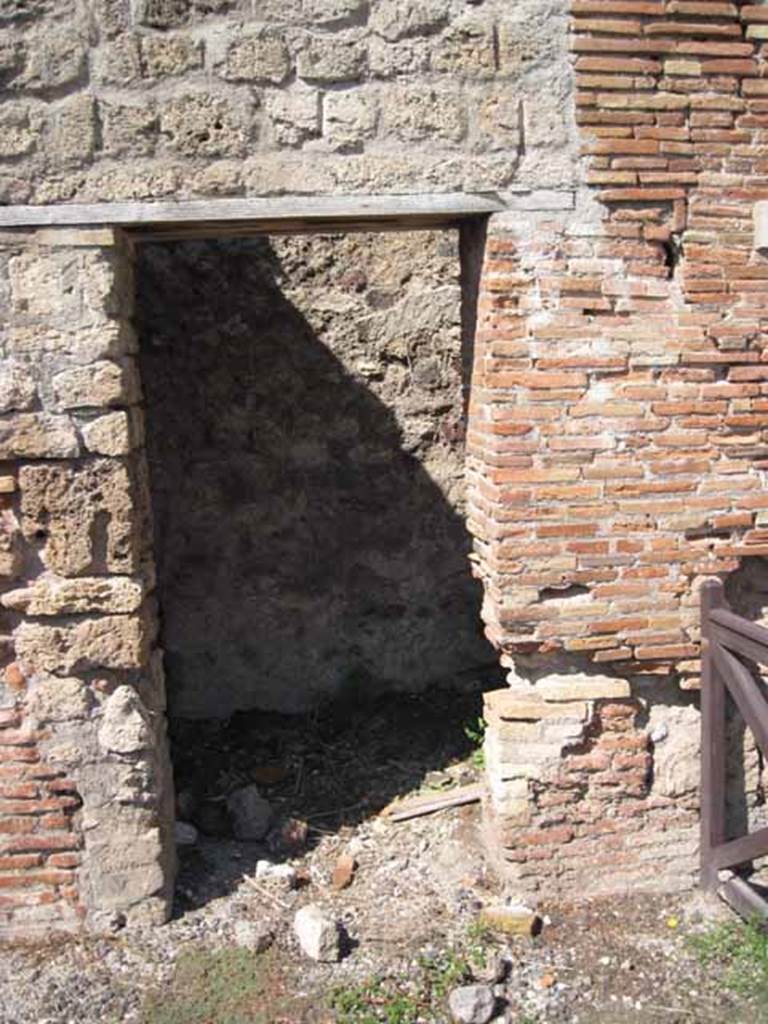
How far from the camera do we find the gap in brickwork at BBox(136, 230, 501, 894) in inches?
221

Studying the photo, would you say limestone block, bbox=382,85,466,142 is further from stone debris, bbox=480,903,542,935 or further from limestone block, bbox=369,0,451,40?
stone debris, bbox=480,903,542,935

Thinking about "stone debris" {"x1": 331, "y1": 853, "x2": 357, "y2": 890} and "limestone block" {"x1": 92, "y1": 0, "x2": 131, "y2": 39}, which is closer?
"limestone block" {"x1": 92, "y1": 0, "x2": 131, "y2": 39}

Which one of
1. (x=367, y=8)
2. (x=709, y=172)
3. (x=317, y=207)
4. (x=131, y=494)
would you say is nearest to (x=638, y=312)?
(x=709, y=172)

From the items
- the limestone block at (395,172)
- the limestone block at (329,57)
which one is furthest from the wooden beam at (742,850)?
the limestone block at (329,57)

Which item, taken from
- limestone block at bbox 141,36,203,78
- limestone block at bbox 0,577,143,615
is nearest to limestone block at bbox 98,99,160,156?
limestone block at bbox 141,36,203,78

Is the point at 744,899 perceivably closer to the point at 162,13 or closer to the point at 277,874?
the point at 277,874

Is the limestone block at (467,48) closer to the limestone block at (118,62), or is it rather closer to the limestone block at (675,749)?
the limestone block at (118,62)

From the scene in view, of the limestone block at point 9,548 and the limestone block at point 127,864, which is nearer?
the limestone block at point 9,548

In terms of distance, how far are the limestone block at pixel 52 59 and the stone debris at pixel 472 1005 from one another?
3.53 meters

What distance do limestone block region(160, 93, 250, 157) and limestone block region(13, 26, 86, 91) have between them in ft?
1.15

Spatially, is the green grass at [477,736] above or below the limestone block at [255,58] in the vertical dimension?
below

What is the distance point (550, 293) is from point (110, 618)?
6.83ft

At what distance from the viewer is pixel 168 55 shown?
345 centimetres

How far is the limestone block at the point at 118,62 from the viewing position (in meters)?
3.43
